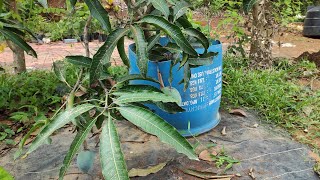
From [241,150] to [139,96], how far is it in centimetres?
99

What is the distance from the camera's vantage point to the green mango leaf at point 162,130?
0.94 m

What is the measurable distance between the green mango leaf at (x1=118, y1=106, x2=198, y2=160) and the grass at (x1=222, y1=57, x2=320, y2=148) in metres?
1.35

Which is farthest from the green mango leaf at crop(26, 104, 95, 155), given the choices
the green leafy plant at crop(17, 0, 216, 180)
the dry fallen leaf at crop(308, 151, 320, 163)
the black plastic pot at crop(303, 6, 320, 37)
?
the black plastic pot at crop(303, 6, 320, 37)

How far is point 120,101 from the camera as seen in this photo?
40.3 inches

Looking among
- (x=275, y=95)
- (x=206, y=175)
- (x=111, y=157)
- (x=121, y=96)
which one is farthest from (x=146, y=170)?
(x=275, y=95)

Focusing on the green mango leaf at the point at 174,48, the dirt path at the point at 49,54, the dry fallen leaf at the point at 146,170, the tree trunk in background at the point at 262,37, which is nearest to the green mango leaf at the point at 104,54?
the green mango leaf at the point at 174,48

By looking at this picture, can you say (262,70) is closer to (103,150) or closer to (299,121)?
(299,121)

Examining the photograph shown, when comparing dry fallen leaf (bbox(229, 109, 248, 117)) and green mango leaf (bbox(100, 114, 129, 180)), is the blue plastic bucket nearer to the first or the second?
dry fallen leaf (bbox(229, 109, 248, 117))

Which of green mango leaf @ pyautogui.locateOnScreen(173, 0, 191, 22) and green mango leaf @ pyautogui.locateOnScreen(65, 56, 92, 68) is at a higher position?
green mango leaf @ pyautogui.locateOnScreen(173, 0, 191, 22)

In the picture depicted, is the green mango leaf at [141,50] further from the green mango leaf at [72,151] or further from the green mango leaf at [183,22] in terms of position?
the green mango leaf at [183,22]

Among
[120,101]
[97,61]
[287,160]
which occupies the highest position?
[97,61]

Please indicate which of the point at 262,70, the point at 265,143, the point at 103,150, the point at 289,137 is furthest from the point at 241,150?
the point at 262,70

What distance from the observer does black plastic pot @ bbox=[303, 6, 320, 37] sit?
5754mm

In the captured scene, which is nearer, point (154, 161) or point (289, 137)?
point (154, 161)
